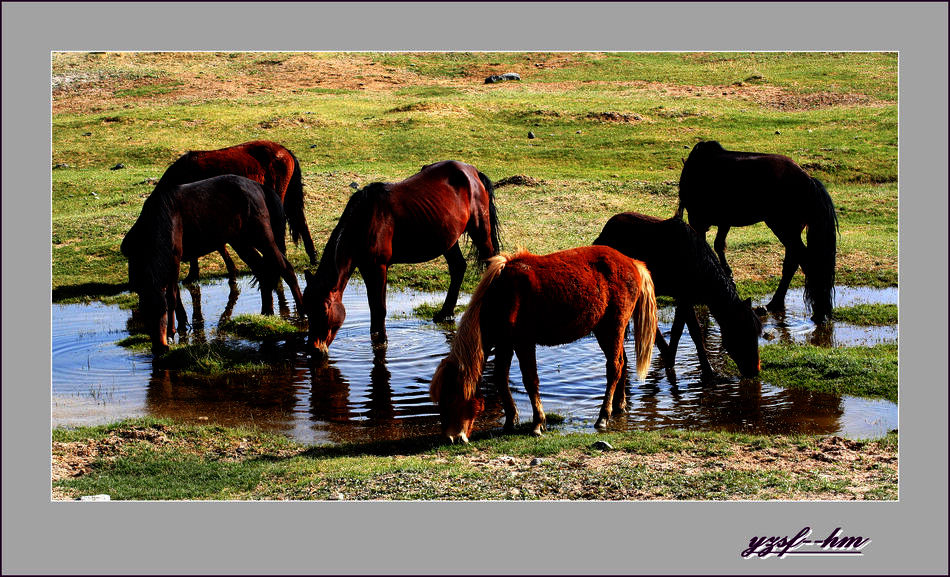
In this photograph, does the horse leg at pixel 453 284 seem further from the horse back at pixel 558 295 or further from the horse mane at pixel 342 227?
the horse back at pixel 558 295

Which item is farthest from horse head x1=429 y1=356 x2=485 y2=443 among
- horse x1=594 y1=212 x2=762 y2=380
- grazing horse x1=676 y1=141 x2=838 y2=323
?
grazing horse x1=676 y1=141 x2=838 y2=323

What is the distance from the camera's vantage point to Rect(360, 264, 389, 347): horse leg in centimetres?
1317

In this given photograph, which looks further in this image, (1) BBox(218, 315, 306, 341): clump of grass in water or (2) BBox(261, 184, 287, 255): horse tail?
(2) BBox(261, 184, 287, 255): horse tail

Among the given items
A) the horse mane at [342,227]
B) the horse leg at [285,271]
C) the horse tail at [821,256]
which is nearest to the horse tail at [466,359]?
the horse mane at [342,227]

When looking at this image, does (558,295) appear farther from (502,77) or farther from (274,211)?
(502,77)

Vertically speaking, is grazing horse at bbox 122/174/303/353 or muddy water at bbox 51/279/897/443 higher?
grazing horse at bbox 122/174/303/353

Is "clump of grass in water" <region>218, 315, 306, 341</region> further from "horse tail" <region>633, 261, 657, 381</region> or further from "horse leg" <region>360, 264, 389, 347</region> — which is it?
"horse tail" <region>633, 261, 657, 381</region>

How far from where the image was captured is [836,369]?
1127 centimetres

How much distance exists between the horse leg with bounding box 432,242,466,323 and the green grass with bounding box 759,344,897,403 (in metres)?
4.80

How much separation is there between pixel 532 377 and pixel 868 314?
7.60m

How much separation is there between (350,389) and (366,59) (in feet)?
93.6

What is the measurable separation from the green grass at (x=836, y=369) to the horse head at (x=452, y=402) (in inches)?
168

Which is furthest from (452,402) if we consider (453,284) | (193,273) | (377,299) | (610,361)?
(193,273)

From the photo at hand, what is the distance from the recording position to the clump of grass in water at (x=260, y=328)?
13711 mm
